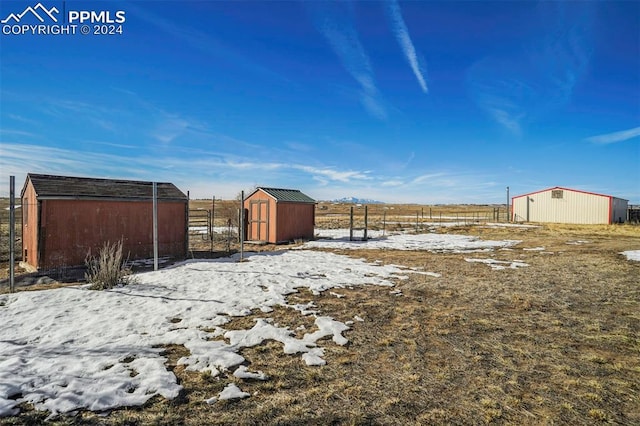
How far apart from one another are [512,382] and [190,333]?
4.42 meters

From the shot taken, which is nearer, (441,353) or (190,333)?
(441,353)

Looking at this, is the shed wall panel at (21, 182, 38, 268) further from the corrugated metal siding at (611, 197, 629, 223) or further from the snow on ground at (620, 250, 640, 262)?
the corrugated metal siding at (611, 197, 629, 223)

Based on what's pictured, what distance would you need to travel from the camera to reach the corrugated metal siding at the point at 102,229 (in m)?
10.4

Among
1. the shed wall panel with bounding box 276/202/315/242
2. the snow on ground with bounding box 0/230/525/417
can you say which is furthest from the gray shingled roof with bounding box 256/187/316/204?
the snow on ground with bounding box 0/230/525/417

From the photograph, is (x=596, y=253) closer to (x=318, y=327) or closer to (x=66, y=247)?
Answer: (x=318, y=327)

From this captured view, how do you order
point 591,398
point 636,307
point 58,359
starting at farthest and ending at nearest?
point 636,307 → point 58,359 → point 591,398

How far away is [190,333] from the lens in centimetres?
521

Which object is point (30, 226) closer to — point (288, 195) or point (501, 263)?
point (288, 195)

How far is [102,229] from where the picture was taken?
11391 mm

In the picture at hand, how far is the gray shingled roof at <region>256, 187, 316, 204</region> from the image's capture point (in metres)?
17.7

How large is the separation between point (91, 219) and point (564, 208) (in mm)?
39369

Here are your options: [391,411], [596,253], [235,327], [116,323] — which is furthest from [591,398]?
[596,253]

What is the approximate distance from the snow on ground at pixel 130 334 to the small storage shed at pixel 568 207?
3337 cm

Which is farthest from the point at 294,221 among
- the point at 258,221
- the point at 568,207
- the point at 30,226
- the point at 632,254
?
the point at 568,207
